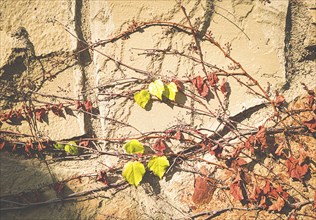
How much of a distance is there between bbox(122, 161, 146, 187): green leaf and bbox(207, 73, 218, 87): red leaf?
49cm

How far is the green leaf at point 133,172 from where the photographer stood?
149 centimetres

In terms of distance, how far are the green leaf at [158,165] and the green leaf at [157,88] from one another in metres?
0.27

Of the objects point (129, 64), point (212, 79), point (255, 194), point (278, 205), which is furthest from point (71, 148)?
point (278, 205)

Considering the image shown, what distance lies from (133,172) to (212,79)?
1.82 ft

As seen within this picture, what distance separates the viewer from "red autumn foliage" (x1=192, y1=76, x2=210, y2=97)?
1.54 m

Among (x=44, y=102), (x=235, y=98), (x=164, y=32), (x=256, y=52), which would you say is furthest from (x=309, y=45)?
(x=44, y=102)

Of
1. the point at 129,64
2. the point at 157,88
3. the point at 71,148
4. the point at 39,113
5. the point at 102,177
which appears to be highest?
the point at 129,64

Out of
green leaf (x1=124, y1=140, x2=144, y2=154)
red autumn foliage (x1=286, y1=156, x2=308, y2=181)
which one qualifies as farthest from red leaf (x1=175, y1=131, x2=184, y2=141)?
red autumn foliage (x1=286, y1=156, x2=308, y2=181)

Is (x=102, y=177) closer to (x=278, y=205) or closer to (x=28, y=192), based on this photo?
(x=28, y=192)

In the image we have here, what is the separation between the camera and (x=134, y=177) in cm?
150

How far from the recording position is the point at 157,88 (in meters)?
1.51

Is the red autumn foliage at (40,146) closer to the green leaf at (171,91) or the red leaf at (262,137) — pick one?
the green leaf at (171,91)

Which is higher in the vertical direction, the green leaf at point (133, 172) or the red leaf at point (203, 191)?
the green leaf at point (133, 172)

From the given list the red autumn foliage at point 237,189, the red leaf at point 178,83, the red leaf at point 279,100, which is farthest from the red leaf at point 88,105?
the red leaf at point 279,100
